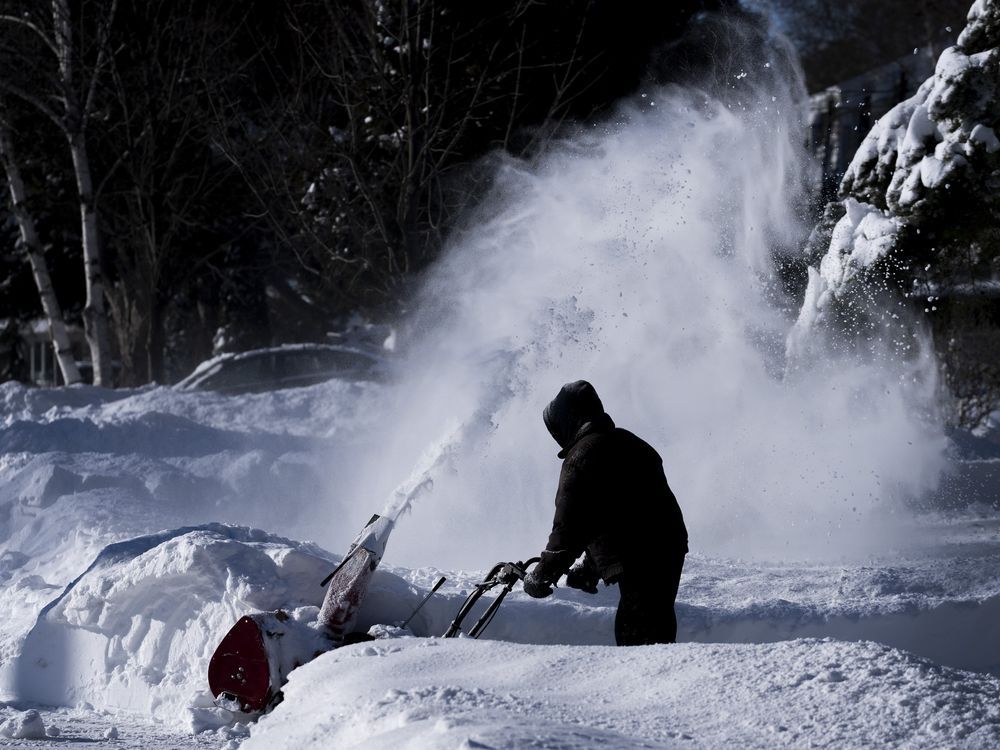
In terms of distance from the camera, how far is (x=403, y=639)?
16.0 feet

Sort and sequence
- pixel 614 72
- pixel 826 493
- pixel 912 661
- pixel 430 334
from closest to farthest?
1. pixel 912 661
2. pixel 826 493
3. pixel 430 334
4. pixel 614 72

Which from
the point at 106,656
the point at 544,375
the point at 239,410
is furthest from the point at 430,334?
the point at 106,656

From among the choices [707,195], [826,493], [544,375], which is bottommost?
[826,493]

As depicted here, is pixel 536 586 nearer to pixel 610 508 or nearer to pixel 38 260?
pixel 610 508

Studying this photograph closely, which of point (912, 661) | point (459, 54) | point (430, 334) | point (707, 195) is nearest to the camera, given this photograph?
point (912, 661)

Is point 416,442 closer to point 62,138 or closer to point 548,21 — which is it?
point 548,21

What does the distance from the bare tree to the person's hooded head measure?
1262 cm

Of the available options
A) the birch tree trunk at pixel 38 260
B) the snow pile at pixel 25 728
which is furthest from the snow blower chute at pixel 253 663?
the birch tree trunk at pixel 38 260

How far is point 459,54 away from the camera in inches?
633

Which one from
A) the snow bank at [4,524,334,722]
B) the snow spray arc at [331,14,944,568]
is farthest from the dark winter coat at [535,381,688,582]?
the snow spray arc at [331,14,944,568]

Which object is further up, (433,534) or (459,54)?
(459,54)

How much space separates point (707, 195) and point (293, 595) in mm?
8242

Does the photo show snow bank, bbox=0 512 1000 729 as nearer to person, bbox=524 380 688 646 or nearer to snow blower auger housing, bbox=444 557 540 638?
snow blower auger housing, bbox=444 557 540 638

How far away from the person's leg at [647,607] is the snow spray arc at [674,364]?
431 cm
